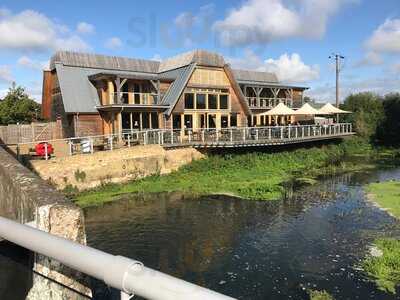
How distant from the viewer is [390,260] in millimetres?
11281

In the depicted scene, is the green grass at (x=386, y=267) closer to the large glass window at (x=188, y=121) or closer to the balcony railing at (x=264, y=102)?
the large glass window at (x=188, y=121)

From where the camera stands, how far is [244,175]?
25266 millimetres

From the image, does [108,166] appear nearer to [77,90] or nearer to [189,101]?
[77,90]

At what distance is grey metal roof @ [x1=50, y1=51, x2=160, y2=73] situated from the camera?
31.0 metres

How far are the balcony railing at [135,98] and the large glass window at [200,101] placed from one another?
369 centimetres

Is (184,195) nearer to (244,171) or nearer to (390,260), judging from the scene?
(244,171)

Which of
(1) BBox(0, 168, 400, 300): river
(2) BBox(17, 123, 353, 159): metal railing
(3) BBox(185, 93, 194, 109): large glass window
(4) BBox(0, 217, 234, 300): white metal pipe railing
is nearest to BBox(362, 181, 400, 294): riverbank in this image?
(1) BBox(0, 168, 400, 300): river

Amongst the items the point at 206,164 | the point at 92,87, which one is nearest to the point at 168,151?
the point at 206,164

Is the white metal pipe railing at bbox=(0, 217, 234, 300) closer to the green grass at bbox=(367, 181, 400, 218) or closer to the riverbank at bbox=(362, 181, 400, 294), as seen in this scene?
the riverbank at bbox=(362, 181, 400, 294)

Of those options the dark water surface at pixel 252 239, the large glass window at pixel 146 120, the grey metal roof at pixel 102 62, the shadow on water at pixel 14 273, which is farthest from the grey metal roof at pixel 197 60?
the shadow on water at pixel 14 273

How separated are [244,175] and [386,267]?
1458 cm

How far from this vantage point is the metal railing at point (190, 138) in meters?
24.1

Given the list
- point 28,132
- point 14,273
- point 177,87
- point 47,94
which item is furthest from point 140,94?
point 14,273

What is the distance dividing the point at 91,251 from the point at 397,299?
9293mm
